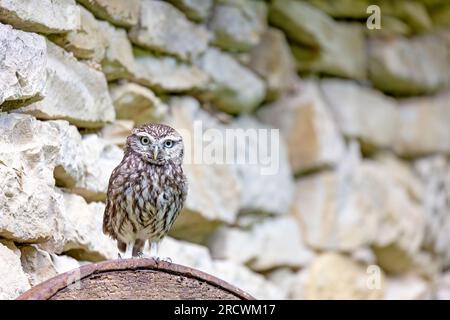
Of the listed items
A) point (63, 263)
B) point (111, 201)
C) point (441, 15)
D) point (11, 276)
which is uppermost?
point (441, 15)

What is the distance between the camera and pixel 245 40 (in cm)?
480

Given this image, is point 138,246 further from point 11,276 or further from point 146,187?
point 11,276

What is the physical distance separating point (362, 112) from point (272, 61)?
0.82m

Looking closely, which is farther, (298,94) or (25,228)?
(298,94)

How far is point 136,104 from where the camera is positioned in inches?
164

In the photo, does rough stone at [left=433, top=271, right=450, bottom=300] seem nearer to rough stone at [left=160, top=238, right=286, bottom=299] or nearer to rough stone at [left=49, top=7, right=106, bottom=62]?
rough stone at [left=160, top=238, right=286, bottom=299]

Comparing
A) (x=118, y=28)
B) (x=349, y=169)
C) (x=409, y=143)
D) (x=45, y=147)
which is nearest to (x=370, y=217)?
(x=349, y=169)

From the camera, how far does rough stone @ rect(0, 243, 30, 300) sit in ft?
9.66

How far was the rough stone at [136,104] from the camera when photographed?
4.05 metres

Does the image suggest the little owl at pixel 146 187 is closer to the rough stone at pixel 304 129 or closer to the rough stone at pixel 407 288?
the rough stone at pixel 304 129

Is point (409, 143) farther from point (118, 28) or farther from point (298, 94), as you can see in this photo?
point (118, 28)

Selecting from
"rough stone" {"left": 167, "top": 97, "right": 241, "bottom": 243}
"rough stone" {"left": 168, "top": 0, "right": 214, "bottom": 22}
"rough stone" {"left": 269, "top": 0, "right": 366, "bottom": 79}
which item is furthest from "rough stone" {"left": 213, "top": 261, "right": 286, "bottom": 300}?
"rough stone" {"left": 269, "top": 0, "right": 366, "bottom": 79}

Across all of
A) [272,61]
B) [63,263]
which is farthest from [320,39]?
[63,263]
